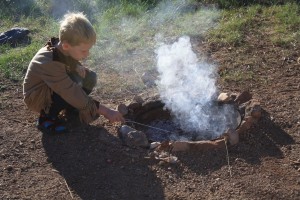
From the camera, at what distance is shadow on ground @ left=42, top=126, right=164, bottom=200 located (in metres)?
3.64

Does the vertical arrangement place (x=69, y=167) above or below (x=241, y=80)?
below

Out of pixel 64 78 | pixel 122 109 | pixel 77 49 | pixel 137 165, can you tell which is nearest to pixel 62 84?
pixel 64 78

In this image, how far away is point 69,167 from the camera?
3.91 m

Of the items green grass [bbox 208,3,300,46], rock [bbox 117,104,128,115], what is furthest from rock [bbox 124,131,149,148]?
green grass [bbox 208,3,300,46]

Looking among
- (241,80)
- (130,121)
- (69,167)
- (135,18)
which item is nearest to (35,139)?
(69,167)

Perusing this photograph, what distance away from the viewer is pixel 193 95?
15.1ft

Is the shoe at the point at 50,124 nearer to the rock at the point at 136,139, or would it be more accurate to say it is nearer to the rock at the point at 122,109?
the rock at the point at 122,109

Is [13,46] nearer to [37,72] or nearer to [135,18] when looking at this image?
[135,18]

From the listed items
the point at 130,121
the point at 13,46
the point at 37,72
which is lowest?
the point at 13,46

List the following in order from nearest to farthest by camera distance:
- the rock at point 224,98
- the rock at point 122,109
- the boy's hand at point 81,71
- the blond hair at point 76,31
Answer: the blond hair at point 76,31, the boy's hand at point 81,71, the rock at point 122,109, the rock at point 224,98

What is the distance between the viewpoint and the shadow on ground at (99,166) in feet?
11.9

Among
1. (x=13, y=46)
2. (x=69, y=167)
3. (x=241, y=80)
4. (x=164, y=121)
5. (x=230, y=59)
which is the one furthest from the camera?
(x=13, y=46)

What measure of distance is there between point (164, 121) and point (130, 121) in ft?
1.30

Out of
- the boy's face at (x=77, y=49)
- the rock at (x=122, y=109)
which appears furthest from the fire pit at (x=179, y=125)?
the boy's face at (x=77, y=49)
